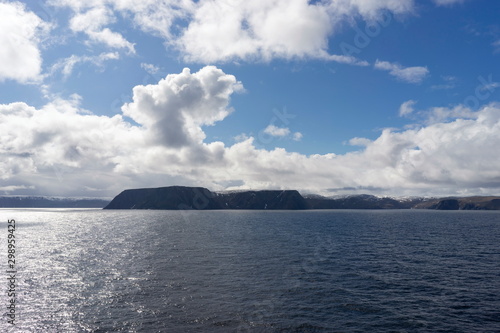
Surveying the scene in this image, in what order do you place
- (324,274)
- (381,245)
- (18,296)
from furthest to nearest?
1. (381,245)
2. (324,274)
3. (18,296)

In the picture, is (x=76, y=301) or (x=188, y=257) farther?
(x=188, y=257)

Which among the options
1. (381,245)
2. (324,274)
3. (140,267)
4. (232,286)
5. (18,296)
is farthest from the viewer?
(381,245)

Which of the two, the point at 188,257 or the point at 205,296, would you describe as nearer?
the point at 205,296

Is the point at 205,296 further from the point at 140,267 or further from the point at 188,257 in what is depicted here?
the point at 188,257

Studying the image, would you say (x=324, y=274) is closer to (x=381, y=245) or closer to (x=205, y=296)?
(x=205, y=296)

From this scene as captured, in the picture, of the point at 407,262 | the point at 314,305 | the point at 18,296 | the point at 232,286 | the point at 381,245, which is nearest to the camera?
the point at 314,305

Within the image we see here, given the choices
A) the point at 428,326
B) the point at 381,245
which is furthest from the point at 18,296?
the point at 381,245

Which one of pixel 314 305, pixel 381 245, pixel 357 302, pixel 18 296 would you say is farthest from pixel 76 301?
pixel 381 245

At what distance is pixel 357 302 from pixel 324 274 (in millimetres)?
16364

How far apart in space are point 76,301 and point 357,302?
4592cm

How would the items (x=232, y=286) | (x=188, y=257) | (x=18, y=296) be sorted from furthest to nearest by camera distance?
(x=188, y=257) < (x=232, y=286) < (x=18, y=296)

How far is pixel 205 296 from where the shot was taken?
48500 mm

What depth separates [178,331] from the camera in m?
36.8

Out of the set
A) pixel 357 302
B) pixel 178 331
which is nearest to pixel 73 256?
pixel 178 331
